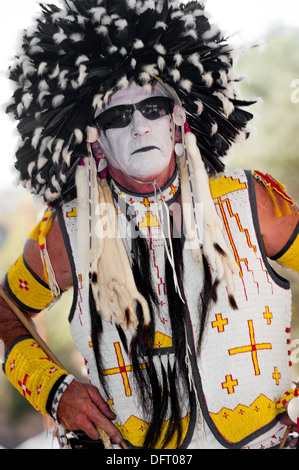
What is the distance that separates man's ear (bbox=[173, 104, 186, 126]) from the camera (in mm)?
1859

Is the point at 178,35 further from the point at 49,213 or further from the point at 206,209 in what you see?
the point at 49,213

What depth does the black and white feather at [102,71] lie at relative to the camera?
5.69 feet

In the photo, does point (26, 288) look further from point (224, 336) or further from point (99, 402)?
point (224, 336)

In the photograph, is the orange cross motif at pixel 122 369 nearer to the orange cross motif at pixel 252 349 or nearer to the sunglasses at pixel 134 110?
the orange cross motif at pixel 252 349

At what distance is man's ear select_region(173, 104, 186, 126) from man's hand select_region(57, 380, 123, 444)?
87cm

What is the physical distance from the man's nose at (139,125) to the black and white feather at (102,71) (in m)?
0.10

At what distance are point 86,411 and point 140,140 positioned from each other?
0.83 meters

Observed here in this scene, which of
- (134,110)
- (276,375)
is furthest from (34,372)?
(134,110)

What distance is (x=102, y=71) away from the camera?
1.76 m

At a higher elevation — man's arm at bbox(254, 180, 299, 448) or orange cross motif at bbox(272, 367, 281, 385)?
man's arm at bbox(254, 180, 299, 448)

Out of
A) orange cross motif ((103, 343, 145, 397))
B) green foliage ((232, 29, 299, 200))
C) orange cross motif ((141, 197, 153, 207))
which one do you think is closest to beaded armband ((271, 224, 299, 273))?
orange cross motif ((141, 197, 153, 207))

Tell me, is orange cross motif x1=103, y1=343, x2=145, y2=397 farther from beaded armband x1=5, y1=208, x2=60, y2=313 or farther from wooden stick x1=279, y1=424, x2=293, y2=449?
wooden stick x1=279, y1=424, x2=293, y2=449

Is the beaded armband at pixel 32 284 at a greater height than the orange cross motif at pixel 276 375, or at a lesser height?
greater

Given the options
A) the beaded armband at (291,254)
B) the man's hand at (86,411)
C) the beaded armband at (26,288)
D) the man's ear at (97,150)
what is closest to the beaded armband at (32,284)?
the beaded armband at (26,288)
